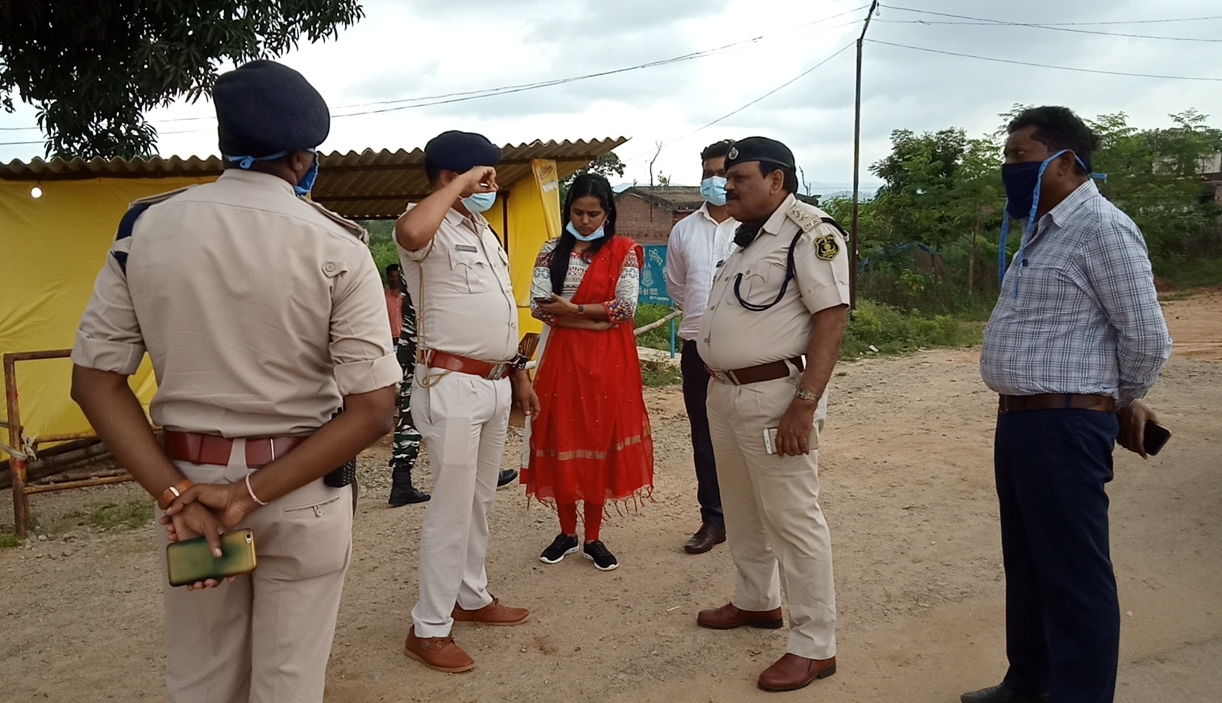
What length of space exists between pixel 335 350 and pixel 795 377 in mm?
1813

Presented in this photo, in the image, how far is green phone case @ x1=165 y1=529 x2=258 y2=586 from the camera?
169cm

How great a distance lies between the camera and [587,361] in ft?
13.6

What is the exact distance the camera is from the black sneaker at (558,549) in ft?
14.7

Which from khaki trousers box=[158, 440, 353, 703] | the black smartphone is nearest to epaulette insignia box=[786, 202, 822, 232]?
the black smartphone

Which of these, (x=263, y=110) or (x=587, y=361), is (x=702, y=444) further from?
(x=263, y=110)

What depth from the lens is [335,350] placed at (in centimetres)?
182

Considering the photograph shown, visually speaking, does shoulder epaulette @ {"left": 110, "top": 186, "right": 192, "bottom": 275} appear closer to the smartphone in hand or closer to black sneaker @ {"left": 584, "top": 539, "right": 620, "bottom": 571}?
the smartphone in hand

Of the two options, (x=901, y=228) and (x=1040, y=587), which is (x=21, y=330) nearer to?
(x=1040, y=587)

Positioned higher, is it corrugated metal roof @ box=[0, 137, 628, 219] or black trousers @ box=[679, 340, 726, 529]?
corrugated metal roof @ box=[0, 137, 628, 219]

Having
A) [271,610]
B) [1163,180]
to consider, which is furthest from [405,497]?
[1163,180]

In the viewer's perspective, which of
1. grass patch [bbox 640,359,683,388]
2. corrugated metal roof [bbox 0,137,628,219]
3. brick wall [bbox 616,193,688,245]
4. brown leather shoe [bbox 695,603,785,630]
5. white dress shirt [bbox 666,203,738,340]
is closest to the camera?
brown leather shoe [bbox 695,603,785,630]

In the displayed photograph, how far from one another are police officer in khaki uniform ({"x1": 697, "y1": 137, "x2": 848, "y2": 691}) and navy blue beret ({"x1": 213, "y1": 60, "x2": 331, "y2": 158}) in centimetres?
180

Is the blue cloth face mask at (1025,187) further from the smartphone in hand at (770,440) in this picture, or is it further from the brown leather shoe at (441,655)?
the brown leather shoe at (441,655)

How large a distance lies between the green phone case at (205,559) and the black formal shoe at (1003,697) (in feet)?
8.03
